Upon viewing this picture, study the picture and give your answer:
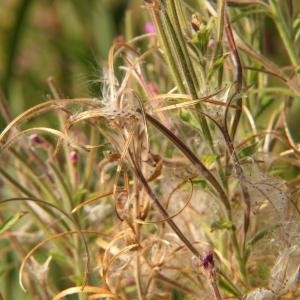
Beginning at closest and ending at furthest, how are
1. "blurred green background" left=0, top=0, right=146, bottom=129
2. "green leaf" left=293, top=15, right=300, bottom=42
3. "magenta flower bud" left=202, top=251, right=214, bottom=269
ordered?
"magenta flower bud" left=202, top=251, right=214, bottom=269, "green leaf" left=293, top=15, right=300, bottom=42, "blurred green background" left=0, top=0, right=146, bottom=129

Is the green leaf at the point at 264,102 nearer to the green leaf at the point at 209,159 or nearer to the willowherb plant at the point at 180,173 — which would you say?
the willowherb plant at the point at 180,173

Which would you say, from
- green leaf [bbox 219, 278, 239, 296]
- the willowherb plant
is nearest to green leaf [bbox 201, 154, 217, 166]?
the willowherb plant

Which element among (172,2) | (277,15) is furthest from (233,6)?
(172,2)

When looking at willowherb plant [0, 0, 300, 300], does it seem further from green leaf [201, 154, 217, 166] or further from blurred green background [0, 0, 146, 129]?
blurred green background [0, 0, 146, 129]

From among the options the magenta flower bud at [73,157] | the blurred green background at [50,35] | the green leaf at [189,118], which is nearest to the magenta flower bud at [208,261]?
the green leaf at [189,118]

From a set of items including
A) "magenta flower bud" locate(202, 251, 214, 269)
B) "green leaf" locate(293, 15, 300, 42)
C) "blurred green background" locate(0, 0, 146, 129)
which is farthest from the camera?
"blurred green background" locate(0, 0, 146, 129)

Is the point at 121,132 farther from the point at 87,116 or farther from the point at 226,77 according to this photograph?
the point at 226,77
